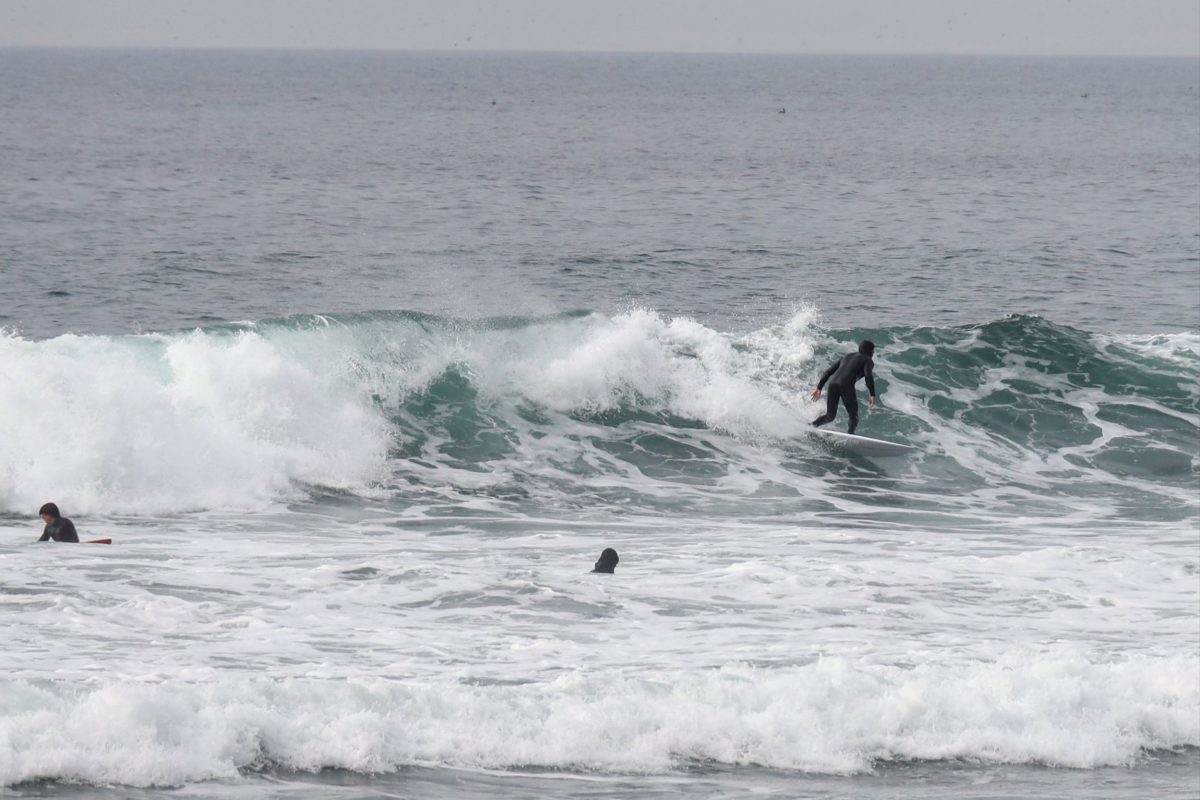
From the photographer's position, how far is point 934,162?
2894 inches

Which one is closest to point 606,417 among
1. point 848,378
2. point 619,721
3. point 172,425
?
point 848,378

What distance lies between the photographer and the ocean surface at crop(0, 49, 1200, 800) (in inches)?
→ 415

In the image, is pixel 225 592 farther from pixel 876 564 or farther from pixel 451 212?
pixel 451 212

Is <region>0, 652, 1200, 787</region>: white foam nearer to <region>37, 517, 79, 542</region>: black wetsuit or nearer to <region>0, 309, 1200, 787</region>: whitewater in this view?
<region>0, 309, 1200, 787</region>: whitewater

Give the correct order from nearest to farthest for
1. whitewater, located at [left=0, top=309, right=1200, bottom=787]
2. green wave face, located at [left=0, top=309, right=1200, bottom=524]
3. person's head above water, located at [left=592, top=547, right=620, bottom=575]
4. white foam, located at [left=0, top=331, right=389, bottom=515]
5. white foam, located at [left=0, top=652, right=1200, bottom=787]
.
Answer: white foam, located at [left=0, top=652, right=1200, bottom=787] < whitewater, located at [left=0, top=309, right=1200, bottom=787] < person's head above water, located at [left=592, top=547, right=620, bottom=575] < white foam, located at [left=0, top=331, right=389, bottom=515] < green wave face, located at [left=0, top=309, right=1200, bottom=524]

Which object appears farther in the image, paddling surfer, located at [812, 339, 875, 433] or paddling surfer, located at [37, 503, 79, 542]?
paddling surfer, located at [812, 339, 875, 433]

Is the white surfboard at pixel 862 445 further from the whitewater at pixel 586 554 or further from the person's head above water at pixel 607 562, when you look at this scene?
the person's head above water at pixel 607 562

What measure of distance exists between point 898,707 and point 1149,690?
80.6 inches

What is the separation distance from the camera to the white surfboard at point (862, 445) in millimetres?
21422

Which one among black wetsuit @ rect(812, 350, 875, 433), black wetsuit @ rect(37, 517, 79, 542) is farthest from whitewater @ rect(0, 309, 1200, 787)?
black wetsuit @ rect(812, 350, 875, 433)

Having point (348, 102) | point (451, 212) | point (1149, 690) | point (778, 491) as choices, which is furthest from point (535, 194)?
point (348, 102)

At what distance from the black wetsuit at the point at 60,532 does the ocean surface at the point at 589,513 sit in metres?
0.29

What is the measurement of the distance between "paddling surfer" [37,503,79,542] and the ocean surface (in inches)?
11.5

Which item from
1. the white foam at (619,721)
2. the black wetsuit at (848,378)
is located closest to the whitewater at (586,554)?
the white foam at (619,721)
